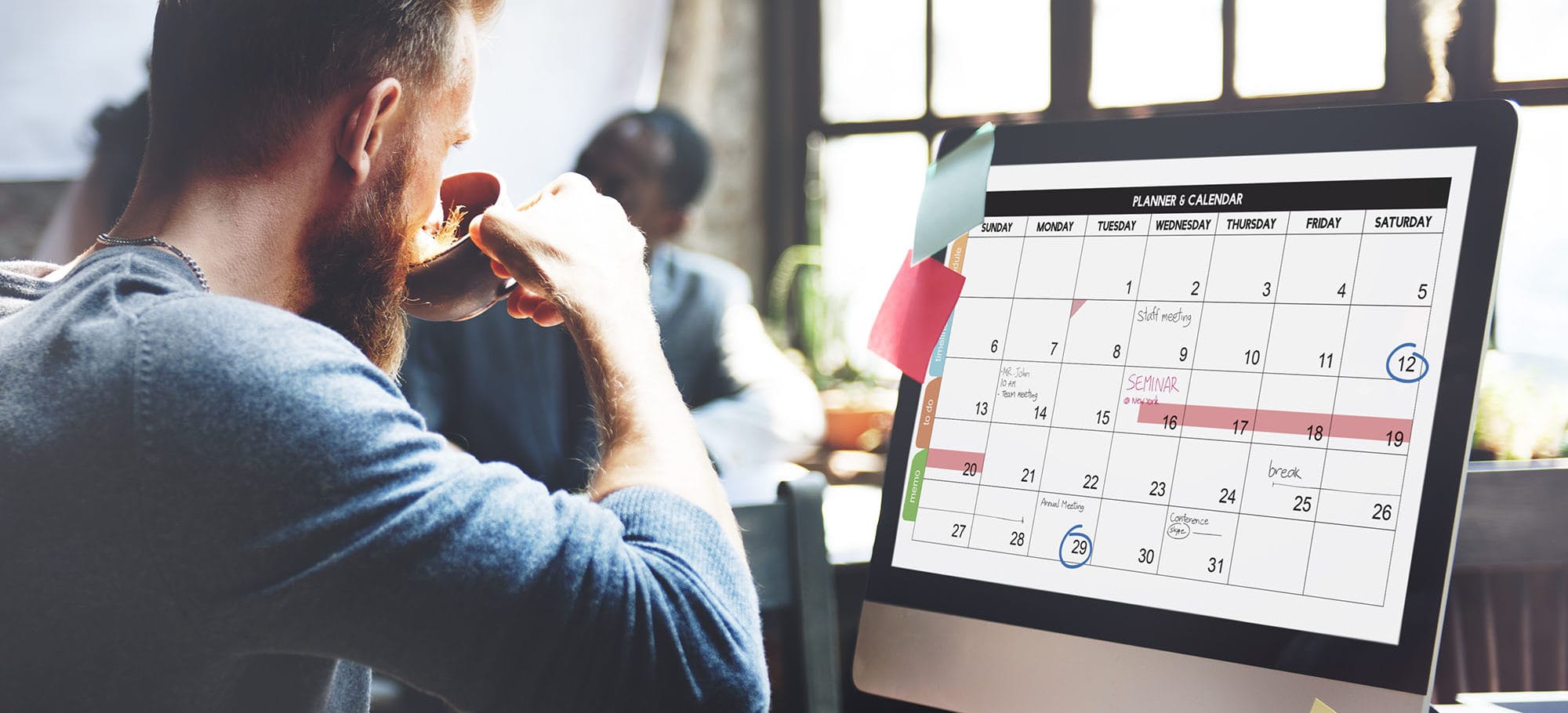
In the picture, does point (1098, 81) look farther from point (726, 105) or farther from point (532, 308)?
point (532, 308)

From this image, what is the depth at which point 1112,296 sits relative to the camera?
726mm

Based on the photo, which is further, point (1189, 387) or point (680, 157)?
point (680, 157)

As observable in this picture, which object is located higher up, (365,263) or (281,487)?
(365,263)

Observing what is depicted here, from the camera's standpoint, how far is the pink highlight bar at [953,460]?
751 millimetres

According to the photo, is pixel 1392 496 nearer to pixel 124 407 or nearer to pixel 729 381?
pixel 124 407

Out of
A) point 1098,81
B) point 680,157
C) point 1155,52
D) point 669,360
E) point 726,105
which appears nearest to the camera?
point 669,360

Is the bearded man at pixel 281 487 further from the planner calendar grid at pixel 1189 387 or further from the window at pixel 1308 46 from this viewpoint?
the window at pixel 1308 46

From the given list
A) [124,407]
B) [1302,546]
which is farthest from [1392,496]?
[124,407]

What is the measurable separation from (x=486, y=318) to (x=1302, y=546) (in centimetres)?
170

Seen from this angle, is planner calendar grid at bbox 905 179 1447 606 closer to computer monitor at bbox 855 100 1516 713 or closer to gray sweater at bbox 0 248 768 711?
computer monitor at bbox 855 100 1516 713

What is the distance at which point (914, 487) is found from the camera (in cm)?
78

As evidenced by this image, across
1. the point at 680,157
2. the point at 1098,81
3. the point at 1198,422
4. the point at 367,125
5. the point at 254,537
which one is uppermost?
the point at 1098,81

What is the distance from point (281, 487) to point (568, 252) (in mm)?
326

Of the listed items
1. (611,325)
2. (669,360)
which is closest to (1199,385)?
(611,325)
